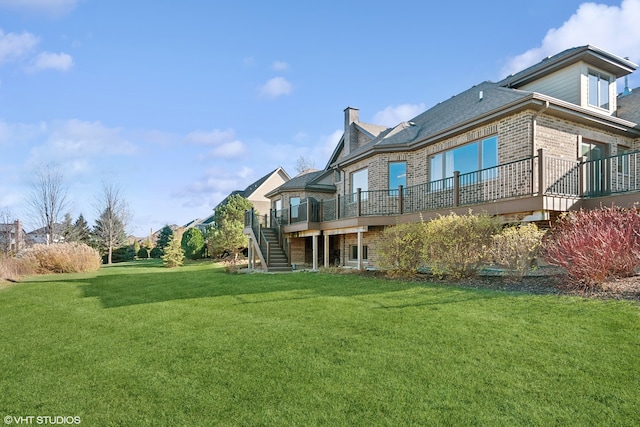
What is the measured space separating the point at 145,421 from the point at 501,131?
12094mm

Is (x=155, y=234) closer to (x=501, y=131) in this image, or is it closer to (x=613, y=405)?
(x=501, y=131)

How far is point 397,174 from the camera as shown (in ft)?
53.9

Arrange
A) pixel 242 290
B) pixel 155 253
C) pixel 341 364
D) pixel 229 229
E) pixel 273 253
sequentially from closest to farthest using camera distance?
1. pixel 341 364
2. pixel 242 290
3. pixel 273 253
4. pixel 229 229
5. pixel 155 253

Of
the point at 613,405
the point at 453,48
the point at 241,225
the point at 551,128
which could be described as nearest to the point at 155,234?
the point at 241,225

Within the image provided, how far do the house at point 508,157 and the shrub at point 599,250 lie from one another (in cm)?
192

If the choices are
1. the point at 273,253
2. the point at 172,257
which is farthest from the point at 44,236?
the point at 273,253

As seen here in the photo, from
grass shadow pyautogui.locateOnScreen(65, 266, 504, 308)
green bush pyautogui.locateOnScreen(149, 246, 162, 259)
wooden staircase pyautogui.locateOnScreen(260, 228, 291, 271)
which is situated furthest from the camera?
green bush pyautogui.locateOnScreen(149, 246, 162, 259)

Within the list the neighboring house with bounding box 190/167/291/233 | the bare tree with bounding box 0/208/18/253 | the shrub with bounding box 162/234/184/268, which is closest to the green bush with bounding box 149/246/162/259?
the neighboring house with bounding box 190/167/291/233

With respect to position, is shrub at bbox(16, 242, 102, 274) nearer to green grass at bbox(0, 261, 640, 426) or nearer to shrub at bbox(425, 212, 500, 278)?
green grass at bbox(0, 261, 640, 426)

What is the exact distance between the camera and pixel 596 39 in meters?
14.8

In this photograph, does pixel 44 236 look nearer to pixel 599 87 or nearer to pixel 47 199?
pixel 47 199

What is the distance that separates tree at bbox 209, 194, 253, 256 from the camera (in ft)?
91.6

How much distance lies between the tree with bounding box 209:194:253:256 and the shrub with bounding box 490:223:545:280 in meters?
21.3

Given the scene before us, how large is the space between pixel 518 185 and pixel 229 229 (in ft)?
69.1
